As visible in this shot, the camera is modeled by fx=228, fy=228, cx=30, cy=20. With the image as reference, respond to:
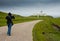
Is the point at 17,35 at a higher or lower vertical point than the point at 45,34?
higher

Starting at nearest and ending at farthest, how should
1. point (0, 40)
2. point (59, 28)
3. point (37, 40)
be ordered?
point (0, 40), point (37, 40), point (59, 28)

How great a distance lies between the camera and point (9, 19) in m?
22.4

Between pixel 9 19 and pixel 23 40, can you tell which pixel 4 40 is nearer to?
pixel 23 40

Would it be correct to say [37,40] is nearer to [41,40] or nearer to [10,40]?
[41,40]

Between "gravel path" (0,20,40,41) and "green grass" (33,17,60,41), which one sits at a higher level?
"gravel path" (0,20,40,41)

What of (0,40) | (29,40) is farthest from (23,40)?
(0,40)

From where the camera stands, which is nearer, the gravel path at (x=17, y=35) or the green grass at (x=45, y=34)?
the gravel path at (x=17, y=35)

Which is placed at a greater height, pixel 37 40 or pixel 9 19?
pixel 9 19

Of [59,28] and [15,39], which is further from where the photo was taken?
[59,28]

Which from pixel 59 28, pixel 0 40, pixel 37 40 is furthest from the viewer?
pixel 59 28

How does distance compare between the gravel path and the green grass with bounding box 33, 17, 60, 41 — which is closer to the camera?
the gravel path

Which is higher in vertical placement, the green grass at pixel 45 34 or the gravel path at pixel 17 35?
→ the gravel path at pixel 17 35

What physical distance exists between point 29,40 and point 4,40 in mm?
2266

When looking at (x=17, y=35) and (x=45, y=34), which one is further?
(x=45, y=34)
